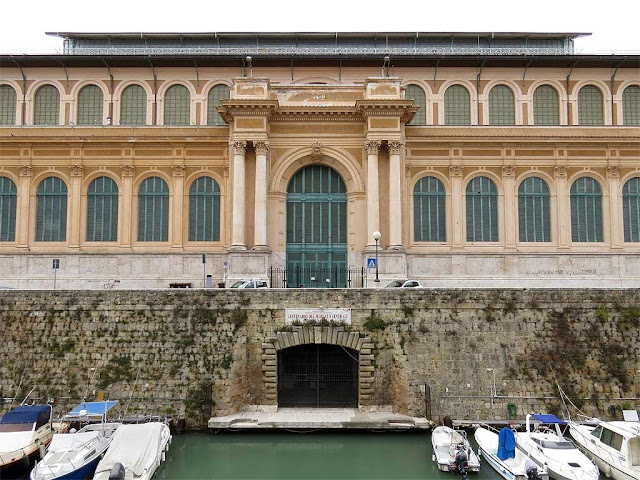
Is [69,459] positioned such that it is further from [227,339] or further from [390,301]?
[390,301]

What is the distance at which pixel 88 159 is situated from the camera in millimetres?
41656

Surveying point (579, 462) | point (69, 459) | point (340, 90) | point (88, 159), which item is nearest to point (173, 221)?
point (88, 159)

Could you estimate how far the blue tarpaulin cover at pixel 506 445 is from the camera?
22281 mm

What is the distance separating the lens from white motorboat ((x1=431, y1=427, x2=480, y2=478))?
2192 centimetres

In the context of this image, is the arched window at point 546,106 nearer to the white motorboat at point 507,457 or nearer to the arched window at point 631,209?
the arched window at point 631,209

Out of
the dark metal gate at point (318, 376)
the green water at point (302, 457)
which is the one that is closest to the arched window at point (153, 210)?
the dark metal gate at point (318, 376)

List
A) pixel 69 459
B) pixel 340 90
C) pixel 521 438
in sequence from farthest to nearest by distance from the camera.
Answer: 1. pixel 340 90
2. pixel 521 438
3. pixel 69 459

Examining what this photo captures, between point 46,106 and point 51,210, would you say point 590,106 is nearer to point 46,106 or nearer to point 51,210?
point 51,210

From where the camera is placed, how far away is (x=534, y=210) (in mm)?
41688

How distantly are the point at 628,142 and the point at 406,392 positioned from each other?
83.2 feet

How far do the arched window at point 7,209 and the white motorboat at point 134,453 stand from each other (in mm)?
23199

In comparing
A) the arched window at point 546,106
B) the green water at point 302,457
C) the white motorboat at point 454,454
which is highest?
the arched window at point 546,106

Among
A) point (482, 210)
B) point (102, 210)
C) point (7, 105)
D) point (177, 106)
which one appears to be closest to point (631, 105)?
point (482, 210)

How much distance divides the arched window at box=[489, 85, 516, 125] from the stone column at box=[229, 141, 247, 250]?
1774 centimetres
